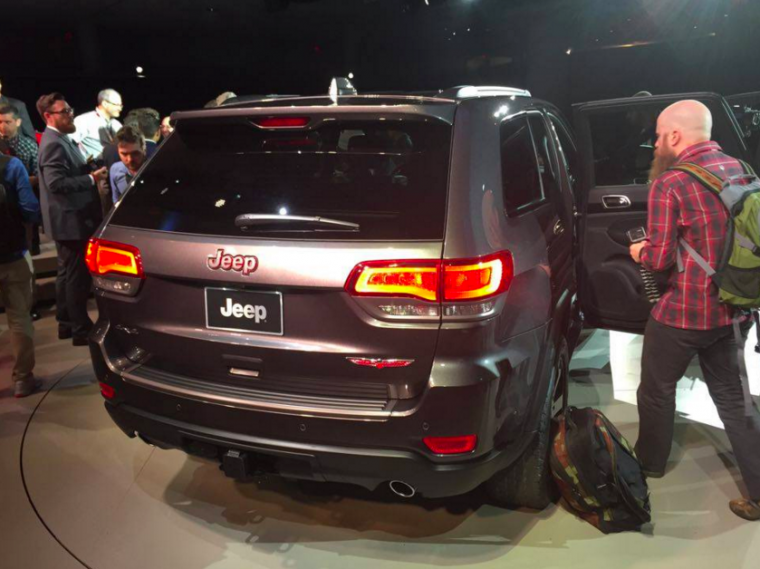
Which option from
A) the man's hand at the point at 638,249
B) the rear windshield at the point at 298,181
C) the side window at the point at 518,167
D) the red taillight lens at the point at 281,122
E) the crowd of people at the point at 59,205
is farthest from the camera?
the crowd of people at the point at 59,205

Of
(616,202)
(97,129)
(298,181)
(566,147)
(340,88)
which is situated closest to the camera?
(298,181)

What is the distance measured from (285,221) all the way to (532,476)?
1.40 m

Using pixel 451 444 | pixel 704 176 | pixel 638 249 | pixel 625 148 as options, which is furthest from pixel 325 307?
pixel 625 148

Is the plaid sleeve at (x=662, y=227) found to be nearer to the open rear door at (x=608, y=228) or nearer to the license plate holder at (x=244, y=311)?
the open rear door at (x=608, y=228)

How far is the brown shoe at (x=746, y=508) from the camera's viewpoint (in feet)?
7.98

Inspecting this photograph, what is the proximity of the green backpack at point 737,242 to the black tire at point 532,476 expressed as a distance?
0.69 m

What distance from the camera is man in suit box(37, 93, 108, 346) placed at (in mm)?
4148

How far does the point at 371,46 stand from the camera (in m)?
16.5

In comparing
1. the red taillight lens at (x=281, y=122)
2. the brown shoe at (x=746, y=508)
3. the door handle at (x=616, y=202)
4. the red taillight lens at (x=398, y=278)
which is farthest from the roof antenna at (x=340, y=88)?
the brown shoe at (x=746, y=508)

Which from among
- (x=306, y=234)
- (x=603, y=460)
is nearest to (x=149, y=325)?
(x=306, y=234)

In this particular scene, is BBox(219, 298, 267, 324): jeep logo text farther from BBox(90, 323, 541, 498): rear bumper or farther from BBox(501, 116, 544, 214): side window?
BBox(501, 116, 544, 214): side window

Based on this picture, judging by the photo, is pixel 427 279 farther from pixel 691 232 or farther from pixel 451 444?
pixel 691 232

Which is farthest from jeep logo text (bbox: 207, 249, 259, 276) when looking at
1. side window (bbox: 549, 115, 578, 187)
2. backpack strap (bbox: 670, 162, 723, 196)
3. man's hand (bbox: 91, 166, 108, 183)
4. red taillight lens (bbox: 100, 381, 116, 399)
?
man's hand (bbox: 91, 166, 108, 183)

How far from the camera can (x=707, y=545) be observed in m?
2.29
